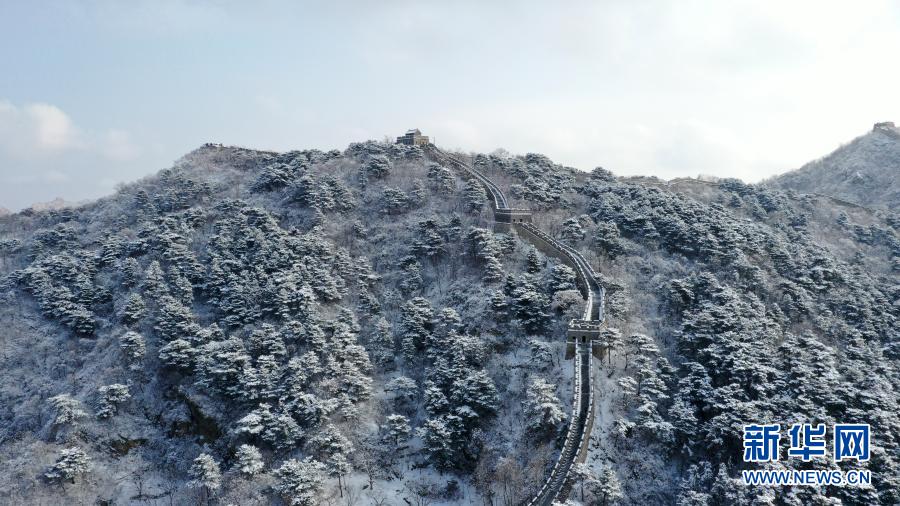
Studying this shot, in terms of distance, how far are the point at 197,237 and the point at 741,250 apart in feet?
202

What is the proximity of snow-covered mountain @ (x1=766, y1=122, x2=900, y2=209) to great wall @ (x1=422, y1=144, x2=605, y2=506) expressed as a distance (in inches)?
2877

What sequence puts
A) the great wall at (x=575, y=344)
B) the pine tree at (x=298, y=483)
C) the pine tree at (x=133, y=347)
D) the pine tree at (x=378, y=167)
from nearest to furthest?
the great wall at (x=575, y=344)
the pine tree at (x=298, y=483)
the pine tree at (x=133, y=347)
the pine tree at (x=378, y=167)

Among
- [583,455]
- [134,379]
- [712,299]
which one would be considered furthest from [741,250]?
[134,379]

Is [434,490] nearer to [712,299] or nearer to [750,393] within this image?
[750,393]

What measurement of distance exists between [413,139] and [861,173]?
8747 centimetres

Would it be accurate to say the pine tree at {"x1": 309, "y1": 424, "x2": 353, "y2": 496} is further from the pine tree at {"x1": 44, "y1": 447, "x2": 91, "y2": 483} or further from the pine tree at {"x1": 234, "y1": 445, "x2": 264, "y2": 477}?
the pine tree at {"x1": 44, "y1": 447, "x2": 91, "y2": 483}

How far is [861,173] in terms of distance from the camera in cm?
10375

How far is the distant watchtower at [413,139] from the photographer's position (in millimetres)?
83875

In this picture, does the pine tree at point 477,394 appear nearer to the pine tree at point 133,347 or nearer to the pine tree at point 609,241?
the pine tree at point 609,241

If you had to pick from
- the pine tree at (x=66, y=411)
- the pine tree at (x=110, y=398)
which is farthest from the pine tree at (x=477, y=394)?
the pine tree at (x=66, y=411)

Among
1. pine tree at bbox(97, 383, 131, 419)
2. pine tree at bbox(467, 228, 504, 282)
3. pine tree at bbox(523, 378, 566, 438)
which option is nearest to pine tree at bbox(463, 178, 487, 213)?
pine tree at bbox(467, 228, 504, 282)

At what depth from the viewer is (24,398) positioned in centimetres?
4734

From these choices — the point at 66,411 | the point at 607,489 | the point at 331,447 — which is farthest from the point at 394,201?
the point at 607,489

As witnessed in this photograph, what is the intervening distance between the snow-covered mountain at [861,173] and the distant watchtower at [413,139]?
77235 mm
